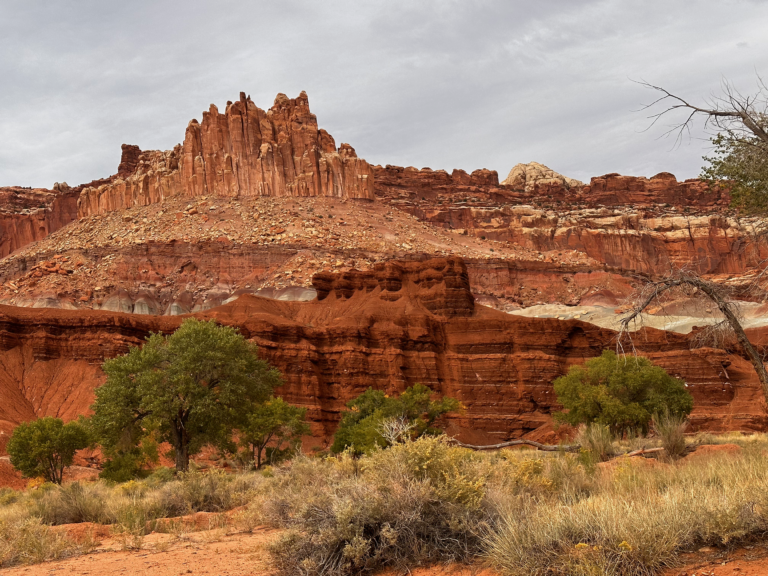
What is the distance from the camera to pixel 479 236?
448 feet

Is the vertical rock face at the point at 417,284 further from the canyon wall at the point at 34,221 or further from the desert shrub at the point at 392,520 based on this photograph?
the canyon wall at the point at 34,221

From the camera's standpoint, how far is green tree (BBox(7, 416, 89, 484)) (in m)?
28.4

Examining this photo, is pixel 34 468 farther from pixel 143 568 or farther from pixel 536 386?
pixel 536 386

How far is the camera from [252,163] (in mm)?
111125

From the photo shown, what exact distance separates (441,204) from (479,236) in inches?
788

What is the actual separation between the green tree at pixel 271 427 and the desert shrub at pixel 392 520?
72.7 feet

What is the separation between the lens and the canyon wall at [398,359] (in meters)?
47.7

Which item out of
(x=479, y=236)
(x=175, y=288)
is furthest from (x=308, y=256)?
(x=479, y=236)

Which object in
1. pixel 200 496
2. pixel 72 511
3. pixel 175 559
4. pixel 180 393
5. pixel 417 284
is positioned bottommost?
pixel 200 496

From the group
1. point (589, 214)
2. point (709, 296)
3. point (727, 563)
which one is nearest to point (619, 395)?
point (709, 296)

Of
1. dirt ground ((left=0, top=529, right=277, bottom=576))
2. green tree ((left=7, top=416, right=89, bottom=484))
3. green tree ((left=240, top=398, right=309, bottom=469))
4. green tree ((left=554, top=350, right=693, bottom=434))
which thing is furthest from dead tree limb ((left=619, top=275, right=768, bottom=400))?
green tree ((left=7, top=416, right=89, bottom=484))

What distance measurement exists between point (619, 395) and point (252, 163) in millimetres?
88242

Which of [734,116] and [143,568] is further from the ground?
[734,116]

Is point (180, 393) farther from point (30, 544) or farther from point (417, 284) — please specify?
point (417, 284)
